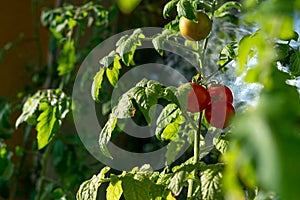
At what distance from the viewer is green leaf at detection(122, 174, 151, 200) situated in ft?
1.93

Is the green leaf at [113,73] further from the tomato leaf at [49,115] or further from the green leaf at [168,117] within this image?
the tomato leaf at [49,115]

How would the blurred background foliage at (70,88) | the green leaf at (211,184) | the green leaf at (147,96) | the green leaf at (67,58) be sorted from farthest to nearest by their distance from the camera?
the green leaf at (67,58)
the green leaf at (147,96)
the green leaf at (211,184)
the blurred background foliage at (70,88)

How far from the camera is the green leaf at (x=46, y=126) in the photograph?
91cm

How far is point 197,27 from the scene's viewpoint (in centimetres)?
68

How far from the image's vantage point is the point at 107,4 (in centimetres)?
180

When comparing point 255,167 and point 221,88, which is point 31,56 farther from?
point 255,167

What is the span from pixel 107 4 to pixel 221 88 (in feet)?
3.99

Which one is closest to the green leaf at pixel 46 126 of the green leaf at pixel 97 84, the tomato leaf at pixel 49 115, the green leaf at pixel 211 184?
the tomato leaf at pixel 49 115

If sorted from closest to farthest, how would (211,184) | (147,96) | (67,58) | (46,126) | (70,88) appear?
(211,184) → (147,96) → (46,126) → (67,58) → (70,88)

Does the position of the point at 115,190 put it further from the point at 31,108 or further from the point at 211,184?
the point at 31,108

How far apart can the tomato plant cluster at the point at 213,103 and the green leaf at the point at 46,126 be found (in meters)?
0.35

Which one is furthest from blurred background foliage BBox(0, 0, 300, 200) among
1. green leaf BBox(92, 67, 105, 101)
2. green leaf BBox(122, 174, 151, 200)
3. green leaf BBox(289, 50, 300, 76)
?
green leaf BBox(92, 67, 105, 101)

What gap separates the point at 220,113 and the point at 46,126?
0.39m

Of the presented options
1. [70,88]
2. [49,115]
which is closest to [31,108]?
[49,115]
